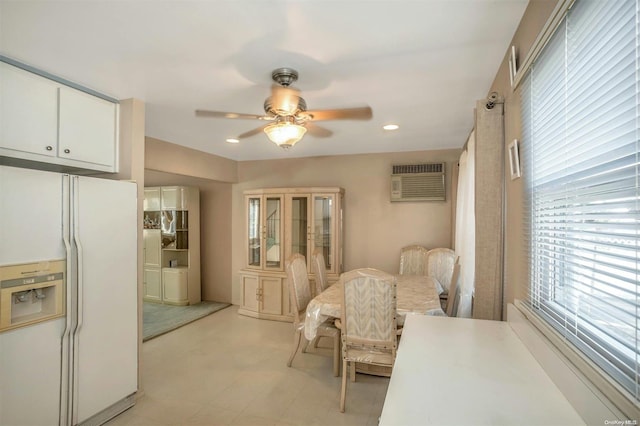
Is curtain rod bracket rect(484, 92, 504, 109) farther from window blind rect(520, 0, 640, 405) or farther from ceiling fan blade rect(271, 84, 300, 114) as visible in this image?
ceiling fan blade rect(271, 84, 300, 114)

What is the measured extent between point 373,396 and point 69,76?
10.5 ft

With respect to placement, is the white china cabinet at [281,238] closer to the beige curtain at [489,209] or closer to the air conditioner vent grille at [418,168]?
the air conditioner vent grille at [418,168]

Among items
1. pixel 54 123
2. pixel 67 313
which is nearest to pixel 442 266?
pixel 67 313

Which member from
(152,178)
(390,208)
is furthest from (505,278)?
(152,178)

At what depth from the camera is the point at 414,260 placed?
4160 mm

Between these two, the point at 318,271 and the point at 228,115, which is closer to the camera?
the point at 228,115

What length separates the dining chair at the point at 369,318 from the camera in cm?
238

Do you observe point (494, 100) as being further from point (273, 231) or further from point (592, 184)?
point (273, 231)

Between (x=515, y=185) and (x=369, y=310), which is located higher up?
(x=515, y=185)

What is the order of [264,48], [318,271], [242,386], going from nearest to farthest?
1. [264,48]
2. [242,386]
3. [318,271]

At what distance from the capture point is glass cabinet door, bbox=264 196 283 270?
4.59 metres

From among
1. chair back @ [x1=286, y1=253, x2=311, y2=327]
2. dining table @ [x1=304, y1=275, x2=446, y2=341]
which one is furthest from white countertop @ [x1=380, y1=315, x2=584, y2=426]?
chair back @ [x1=286, y1=253, x2=311, y2=327]

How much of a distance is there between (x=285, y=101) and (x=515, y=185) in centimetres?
138

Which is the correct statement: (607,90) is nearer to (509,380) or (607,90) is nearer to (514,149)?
(514,149)
